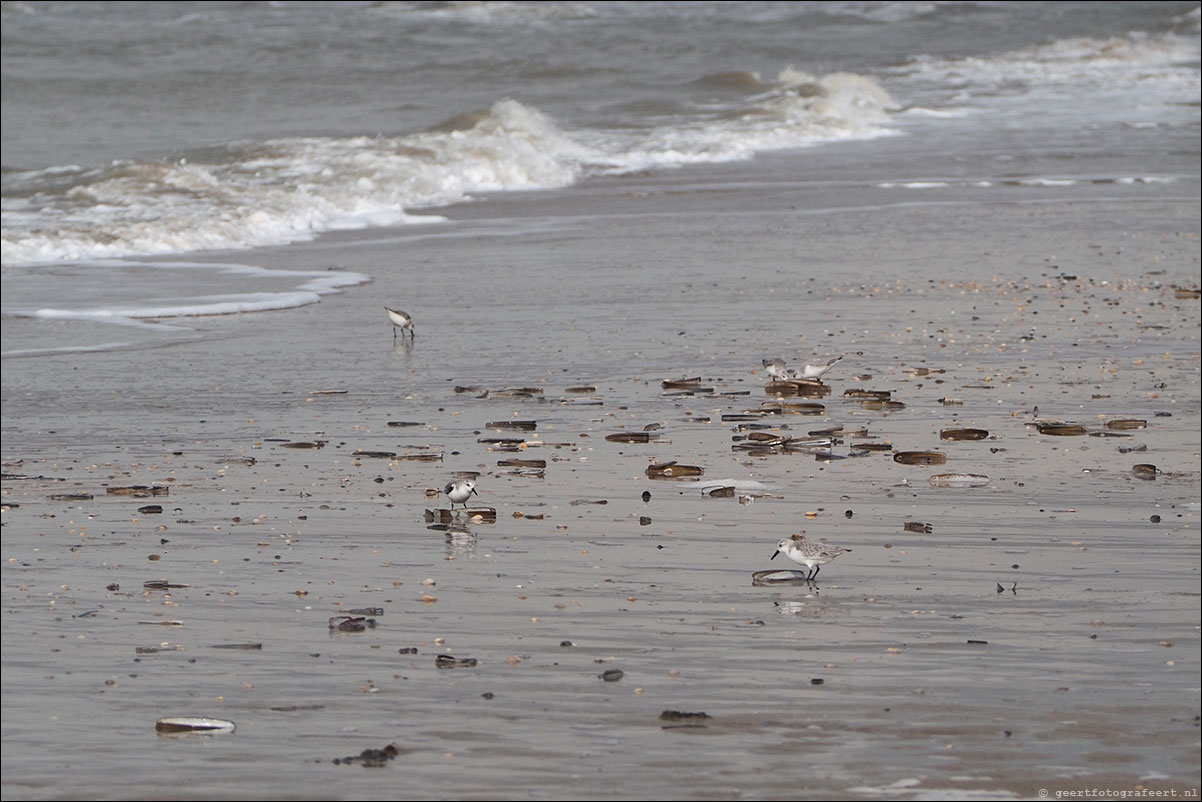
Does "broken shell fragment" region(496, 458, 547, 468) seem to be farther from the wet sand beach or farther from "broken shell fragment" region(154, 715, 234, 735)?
"broken shell fragment" region(154, 715, 234, 735)

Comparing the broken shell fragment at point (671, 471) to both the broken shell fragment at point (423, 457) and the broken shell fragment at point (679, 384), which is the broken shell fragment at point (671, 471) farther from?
the broken shell fragment at point (679, 384)

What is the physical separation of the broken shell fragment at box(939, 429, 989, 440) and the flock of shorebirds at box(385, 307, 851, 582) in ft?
3.75

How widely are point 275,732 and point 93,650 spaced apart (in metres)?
0.99

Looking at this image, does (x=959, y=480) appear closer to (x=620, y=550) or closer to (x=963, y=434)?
(x=963, y=434)

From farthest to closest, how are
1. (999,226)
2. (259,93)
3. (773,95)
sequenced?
(259,93), (773,95), (999,226)

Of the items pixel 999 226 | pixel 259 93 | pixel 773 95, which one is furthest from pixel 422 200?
pixel 259 93

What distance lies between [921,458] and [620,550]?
6.02ft

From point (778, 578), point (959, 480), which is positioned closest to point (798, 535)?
point (778, 578)

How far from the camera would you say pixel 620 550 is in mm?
5953

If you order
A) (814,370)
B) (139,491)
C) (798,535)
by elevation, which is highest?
(814,370)

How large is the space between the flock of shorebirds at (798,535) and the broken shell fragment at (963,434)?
1.14m

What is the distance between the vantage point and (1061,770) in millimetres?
3906

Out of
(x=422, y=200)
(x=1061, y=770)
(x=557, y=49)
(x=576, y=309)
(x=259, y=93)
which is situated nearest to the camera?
(x=1061, y=770)

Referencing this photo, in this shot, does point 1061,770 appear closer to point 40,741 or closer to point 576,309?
point 40,741
